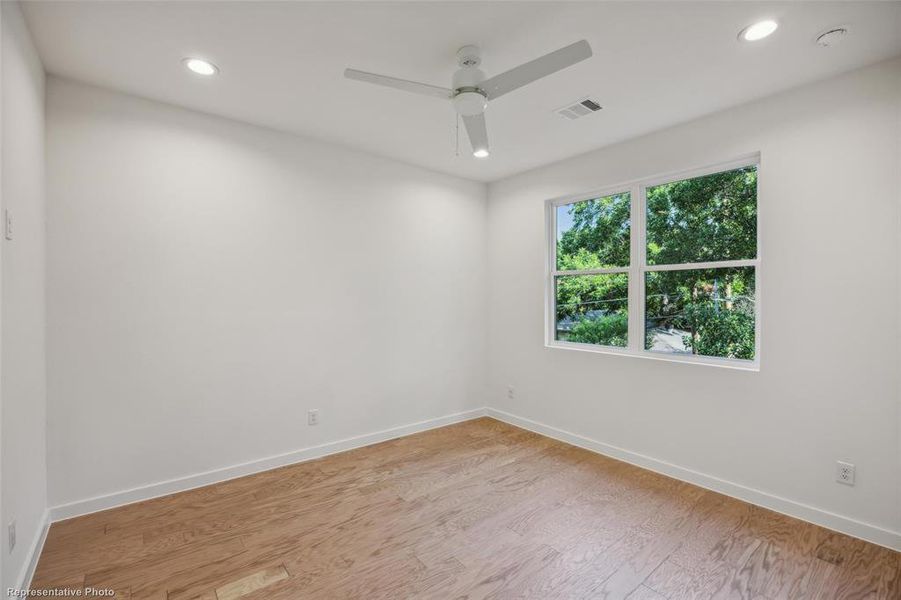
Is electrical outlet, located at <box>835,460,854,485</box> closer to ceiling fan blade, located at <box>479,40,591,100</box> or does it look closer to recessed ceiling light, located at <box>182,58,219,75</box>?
ceiling fan blade, located at <box>479,40,591,100</box>

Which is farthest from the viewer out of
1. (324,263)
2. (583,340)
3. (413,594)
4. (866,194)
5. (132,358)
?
(583,340)

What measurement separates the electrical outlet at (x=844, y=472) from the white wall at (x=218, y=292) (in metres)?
2.99

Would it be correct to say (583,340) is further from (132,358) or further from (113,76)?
(113,76)

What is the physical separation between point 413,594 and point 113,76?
10.6 ft

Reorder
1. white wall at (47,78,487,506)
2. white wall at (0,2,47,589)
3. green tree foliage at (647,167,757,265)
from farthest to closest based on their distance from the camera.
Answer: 1. green tree foliage at (647,167,757,265)
2. white wall at (47,78,487,506)
3. white wall at (0,2,47,589)

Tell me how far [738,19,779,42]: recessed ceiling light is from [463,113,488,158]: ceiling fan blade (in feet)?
4.29

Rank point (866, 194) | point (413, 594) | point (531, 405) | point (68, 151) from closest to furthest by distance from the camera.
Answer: point (413, 594) < point (866, 194) < point (68, 151) < point (531, 405)

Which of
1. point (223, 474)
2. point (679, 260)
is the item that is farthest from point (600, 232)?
point (223, 474)

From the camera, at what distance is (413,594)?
6.12 feet

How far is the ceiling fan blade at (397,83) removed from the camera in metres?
1.92

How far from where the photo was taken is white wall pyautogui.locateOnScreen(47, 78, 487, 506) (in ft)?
8.21

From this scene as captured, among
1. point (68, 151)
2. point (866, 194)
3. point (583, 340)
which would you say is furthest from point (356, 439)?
point (866, 194)

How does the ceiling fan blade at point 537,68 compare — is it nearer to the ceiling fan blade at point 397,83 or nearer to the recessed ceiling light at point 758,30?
the ceiling fan blade at point 397,83

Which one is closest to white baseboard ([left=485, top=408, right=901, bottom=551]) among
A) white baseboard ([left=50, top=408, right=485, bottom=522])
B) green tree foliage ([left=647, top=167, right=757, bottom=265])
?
white baseboard ([left=50, top=408, right=485, bottom=522])
